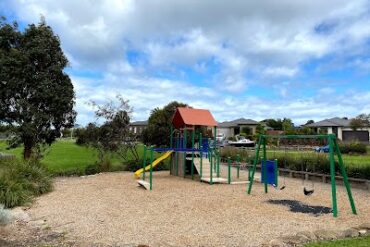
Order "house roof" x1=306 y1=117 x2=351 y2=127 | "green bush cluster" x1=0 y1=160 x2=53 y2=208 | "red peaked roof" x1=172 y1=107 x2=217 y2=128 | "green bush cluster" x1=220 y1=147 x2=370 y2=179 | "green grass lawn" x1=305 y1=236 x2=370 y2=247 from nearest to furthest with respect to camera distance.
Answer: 1. "green grass lawn" x1=305 y1=236 x2=370 y2=247
2. "green bush cluster" x1=0 y1=160 x2=53 y2=208
3. "green bush cluster" x1=220 y1=147 x2=370 y2=179
4. "red peaked roof" x1=172 y1=107 x2=217 y2=128
5. "house roof" x1=306 y1=117 x2=351 y2=127

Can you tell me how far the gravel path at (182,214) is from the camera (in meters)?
6.65

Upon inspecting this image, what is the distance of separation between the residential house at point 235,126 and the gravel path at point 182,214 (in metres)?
60.8

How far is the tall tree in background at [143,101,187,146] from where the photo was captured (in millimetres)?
29906

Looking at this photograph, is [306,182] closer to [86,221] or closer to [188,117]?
[188,117]

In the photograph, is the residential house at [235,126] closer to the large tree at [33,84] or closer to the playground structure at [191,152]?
the playground structure at [191,152]

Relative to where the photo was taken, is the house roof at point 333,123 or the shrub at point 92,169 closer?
the shrub at point 92,169

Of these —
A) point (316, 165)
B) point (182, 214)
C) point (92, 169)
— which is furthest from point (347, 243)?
point (92, 169)

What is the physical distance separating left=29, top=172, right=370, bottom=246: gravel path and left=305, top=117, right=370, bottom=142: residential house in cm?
4634

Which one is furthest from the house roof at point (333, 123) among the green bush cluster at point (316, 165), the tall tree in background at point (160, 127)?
the green bush cluster at point (316, 165)

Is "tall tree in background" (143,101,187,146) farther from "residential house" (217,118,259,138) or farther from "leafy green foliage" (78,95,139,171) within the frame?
"residential house" (217,118,259,138)

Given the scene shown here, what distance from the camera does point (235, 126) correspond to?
74.9m

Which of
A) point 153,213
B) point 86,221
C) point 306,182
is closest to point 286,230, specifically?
point 153,213

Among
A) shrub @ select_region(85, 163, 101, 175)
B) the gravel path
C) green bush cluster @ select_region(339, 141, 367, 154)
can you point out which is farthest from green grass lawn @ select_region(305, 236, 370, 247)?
green bush cluster @ select_region(339, 141, 367, 154)

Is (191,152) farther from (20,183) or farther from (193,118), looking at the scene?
(20,183)
